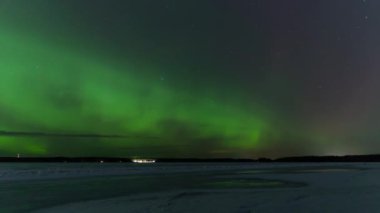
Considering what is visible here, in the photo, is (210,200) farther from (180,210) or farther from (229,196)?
(180,210)

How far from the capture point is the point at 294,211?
1767 cm

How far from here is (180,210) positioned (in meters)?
18.1

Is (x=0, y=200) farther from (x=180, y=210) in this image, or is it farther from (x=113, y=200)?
(x=180, y=210)

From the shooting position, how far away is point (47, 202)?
2209 centimetres

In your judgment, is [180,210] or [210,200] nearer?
[180,210]

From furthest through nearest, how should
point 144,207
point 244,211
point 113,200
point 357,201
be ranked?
point 113,200 → point 357,201 → point 144,207 → point 244,211

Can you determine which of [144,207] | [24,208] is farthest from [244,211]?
[24,208]

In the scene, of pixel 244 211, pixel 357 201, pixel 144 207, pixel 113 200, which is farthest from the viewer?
pixel 113 200

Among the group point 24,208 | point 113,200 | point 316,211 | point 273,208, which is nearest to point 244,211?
point 273,208

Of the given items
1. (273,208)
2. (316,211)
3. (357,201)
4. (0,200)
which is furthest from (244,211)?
(0,200)

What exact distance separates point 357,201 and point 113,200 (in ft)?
37.0

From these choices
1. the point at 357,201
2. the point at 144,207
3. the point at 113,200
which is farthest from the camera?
the point at 113,200

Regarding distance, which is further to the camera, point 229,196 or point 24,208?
point 229,196

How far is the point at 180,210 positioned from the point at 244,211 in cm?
247
